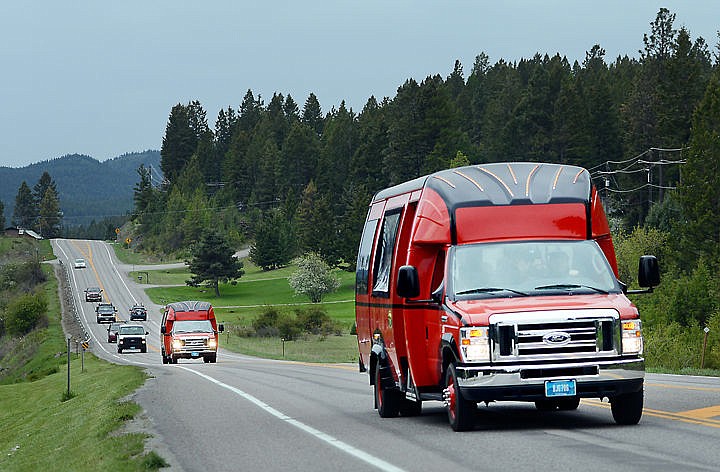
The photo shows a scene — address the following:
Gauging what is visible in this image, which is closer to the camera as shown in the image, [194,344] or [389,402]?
[389,402]

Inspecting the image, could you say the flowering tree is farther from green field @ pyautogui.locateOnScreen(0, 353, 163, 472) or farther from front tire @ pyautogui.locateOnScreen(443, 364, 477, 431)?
front tire @ pyautogui.locateOnScreen(443, 364, 477, 431)

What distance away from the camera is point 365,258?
18828 millimetres

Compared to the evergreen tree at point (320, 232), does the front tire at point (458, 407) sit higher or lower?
lower

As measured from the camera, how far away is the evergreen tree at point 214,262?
132125 millimetres

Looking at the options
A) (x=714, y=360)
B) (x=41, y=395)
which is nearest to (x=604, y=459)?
(x=714, y=360)

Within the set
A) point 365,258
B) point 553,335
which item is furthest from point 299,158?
point 553,335

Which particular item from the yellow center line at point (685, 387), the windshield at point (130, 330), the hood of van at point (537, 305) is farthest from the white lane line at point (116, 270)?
the hood of van at point (537, 305)

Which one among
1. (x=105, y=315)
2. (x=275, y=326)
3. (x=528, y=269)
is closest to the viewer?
(x=528, y=269)

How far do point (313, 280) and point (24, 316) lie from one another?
30.3 m

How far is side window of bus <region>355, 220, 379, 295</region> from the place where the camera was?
18.5m

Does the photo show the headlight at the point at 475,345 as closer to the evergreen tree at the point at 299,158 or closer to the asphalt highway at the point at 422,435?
the asphalt highway at the point at 422,435

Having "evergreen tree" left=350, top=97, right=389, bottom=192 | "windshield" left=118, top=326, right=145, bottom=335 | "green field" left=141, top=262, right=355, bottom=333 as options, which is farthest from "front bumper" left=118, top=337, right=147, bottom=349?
"evergreen tree" left=350, top=97, right=389, bottom=192

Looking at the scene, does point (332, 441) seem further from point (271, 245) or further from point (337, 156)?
point (337, 156)

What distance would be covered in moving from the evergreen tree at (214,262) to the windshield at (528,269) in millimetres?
118301
